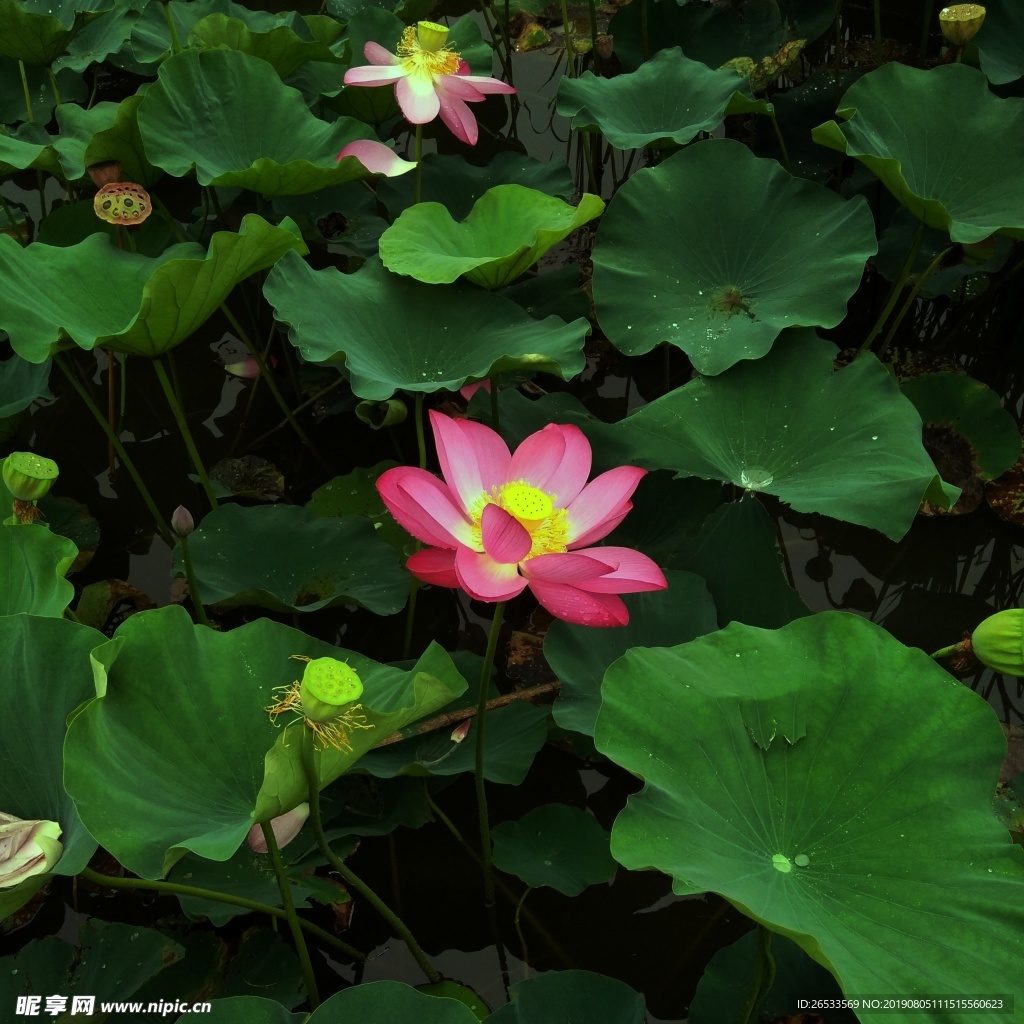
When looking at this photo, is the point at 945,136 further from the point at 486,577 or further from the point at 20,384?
the point at 20,384

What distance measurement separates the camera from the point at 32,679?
0.97 m

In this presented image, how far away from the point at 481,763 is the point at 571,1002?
0.28 metres

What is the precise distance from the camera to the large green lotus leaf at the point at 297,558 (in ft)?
4.48

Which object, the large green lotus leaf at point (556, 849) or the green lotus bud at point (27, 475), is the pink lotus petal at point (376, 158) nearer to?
the green lotus bud at point (27, 475)

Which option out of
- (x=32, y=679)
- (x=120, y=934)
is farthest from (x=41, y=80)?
(x=120, y=934)

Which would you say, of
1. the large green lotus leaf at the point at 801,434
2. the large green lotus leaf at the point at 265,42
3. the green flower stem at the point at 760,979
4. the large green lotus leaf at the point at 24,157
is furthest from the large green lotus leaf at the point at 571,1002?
the large green lotus leaf at the point at 265,42

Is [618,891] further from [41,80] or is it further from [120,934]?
[41,80]

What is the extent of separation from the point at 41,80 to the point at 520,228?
147 centimetres

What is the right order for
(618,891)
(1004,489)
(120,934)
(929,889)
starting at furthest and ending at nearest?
(1004,489), (618,891), (120,934), (929,889)

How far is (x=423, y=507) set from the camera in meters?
0.95

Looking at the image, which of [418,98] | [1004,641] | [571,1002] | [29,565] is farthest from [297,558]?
[1004,641]

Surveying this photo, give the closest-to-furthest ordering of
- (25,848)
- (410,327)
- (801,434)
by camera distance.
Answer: (25,848) → (801,434) → (410,327)

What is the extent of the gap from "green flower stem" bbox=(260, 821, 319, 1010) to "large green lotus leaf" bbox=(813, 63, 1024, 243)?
1283mm

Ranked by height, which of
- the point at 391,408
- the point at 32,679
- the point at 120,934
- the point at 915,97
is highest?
the point at 915,97
